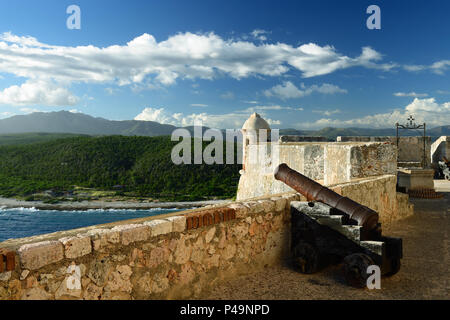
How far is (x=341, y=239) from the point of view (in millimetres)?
3477

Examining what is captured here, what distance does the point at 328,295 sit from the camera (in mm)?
3078

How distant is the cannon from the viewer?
10.8 feet

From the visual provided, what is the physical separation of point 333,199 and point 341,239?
1.41ft

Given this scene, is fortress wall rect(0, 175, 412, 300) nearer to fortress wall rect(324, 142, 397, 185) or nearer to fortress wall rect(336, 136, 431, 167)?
fortress wall rect(324, 142, 397, 185)

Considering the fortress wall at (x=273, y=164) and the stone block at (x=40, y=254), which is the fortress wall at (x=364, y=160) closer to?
the fortress wall at (x=273, y=164)

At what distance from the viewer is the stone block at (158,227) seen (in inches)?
104

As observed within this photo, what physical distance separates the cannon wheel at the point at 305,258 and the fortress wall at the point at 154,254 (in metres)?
0.27

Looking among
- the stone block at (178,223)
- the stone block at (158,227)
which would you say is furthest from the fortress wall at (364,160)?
the stone block at (158,227)

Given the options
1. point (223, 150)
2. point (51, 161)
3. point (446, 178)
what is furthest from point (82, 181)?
point (446, 178)

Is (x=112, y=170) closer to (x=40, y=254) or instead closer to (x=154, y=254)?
(x=154, y=254)

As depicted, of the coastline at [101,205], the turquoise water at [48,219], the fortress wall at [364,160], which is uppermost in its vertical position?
the fortress wall at [364,160]

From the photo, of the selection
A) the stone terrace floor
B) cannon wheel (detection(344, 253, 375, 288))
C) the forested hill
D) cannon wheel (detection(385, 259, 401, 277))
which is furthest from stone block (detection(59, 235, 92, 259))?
the forested hill

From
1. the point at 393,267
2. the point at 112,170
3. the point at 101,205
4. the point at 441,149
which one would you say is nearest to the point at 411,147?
the point at 441,149

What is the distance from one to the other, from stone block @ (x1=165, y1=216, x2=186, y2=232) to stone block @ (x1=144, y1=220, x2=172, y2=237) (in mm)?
41
